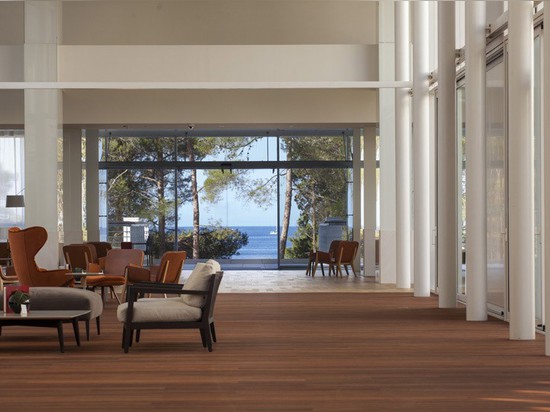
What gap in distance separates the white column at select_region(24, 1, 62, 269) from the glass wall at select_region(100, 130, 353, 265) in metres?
6.12

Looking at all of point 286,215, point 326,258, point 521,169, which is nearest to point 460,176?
point 521,169

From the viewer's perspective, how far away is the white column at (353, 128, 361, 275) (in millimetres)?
21500

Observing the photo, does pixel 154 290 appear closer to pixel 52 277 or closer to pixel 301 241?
pixel 52 277

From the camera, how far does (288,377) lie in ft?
23.9

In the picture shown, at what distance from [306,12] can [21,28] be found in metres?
5.66

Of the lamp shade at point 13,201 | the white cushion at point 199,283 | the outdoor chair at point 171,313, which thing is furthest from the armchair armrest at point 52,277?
the lamp shade at point 13,201

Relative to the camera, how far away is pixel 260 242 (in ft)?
81.3

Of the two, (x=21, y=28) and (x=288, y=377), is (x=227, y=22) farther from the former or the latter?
(x=288, y=377)

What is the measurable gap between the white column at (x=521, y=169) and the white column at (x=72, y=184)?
13.3 meters

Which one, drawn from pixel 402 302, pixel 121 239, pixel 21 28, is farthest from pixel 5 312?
pixel 121 239

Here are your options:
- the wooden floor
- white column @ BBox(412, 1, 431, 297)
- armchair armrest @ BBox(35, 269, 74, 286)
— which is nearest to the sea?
white column @ BBox(412, 1, 431, 297)

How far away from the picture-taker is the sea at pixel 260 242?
81.1ft

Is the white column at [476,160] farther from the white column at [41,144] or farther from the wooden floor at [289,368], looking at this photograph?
the white column at [41,144]

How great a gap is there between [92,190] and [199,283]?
13640mm
